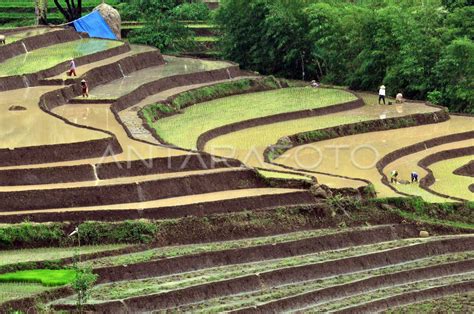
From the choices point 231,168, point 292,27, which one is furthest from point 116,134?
point 292,27

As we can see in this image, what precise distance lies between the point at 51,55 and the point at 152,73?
330cm

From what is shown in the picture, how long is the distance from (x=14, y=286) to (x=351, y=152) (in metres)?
14.0

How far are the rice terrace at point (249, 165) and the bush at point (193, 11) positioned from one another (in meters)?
4.45

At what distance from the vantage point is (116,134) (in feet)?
123

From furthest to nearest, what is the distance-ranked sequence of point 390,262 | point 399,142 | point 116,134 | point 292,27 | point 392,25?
point 292,27, point 392,25, point 399,142, point 116,134, point 390,262

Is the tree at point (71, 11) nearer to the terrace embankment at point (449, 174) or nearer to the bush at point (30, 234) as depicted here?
the terrace embankment at point (449, 174)

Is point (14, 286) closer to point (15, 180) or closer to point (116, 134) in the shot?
point (15, 180)

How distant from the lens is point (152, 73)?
48000mm

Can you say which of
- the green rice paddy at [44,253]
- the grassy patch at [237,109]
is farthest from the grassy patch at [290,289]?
the grassy patch at [237,109]

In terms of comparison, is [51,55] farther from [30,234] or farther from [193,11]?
[30,234]

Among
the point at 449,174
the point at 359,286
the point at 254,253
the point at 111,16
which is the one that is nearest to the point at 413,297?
the point at 359,286

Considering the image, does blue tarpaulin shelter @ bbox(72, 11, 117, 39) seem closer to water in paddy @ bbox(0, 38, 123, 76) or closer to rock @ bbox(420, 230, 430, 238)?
water in paddy @ bbox(0, 38, 123, 76)

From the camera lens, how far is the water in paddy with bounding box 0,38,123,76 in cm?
4503

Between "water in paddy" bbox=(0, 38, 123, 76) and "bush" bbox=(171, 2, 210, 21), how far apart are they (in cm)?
753
